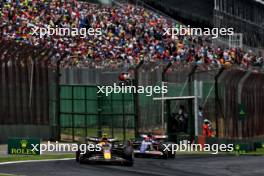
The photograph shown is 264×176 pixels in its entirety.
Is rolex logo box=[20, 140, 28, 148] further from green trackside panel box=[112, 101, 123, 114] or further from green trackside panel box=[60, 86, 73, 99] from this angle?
green trackside panel box=[112, 101, 123, 114]

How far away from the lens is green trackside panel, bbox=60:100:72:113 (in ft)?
104

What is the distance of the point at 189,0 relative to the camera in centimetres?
5684

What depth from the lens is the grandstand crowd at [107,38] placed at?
33844mm

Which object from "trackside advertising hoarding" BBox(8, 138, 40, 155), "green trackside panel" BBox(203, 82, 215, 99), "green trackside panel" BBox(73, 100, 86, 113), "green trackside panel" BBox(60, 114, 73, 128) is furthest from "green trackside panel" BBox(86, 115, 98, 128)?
"trackside advertising hoarding" BBox(8, 138, 40, 155)

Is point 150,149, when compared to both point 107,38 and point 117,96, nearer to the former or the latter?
point 117,96

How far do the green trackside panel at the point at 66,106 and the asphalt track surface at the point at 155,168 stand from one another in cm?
783

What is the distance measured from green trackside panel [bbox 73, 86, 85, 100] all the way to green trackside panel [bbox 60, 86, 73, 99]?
6.5 inches

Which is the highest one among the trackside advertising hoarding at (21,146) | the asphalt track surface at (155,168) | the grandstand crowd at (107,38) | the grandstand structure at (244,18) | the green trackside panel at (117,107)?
the grandstand structure at (244,18)

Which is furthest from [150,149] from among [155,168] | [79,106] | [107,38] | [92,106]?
[107,38]

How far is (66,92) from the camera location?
105ft

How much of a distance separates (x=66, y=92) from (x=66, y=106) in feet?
1.83

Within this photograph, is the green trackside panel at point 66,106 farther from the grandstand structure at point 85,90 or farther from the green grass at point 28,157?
the green grass at point 28,157


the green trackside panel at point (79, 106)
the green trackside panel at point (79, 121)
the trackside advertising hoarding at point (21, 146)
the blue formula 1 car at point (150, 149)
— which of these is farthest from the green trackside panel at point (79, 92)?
the trackside advertising hoarding at point (21, 146)

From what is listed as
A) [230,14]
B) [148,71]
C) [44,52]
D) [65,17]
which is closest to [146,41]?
[65,17]
